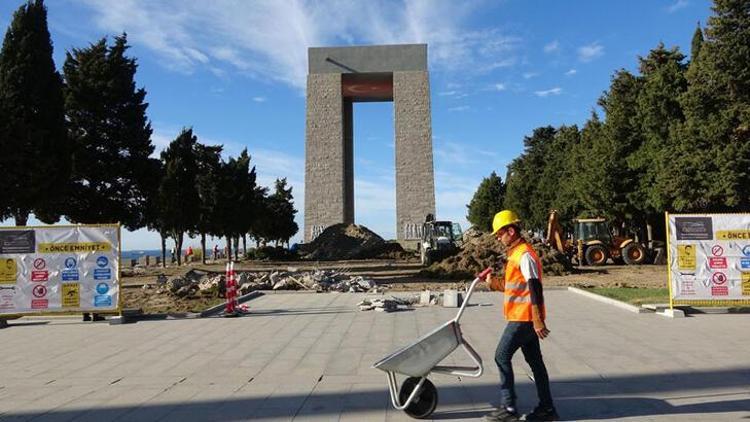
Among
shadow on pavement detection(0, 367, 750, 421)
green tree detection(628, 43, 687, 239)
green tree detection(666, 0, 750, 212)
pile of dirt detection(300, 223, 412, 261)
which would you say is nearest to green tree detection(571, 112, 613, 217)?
green tree detection(628, 43, 687, 239)

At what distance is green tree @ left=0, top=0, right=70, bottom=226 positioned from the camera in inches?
885

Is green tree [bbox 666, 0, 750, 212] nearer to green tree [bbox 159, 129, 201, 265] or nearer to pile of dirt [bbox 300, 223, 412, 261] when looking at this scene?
pile of dirt [bbox 300, 223, 412, 261]

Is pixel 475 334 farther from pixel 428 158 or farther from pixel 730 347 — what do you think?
pixel 428 158

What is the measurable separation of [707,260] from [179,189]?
3164 cm

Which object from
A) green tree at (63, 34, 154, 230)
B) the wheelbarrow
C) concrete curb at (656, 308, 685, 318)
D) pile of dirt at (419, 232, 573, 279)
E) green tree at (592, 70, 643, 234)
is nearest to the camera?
the wheelbarrow

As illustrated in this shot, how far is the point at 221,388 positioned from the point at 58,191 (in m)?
21.5

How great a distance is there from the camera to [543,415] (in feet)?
17.2

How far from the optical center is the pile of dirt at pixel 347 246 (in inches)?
1869

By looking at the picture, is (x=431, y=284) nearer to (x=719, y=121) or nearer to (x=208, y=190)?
(x=719, y=121)

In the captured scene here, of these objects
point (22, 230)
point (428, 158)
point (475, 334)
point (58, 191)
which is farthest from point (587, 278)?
point (428, 158)

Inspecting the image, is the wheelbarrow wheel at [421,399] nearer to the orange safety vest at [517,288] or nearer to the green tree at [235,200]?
the orange safety vest at [517,288]

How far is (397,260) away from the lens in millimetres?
44750

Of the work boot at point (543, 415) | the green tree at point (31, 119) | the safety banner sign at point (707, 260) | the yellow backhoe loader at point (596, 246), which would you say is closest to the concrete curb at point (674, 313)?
the safety banner sign at point (707, 260)

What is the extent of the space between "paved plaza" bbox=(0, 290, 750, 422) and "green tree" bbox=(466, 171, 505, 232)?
73.5m
